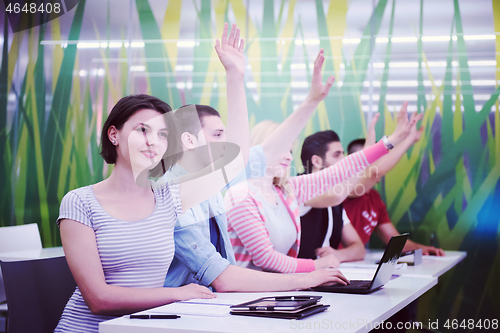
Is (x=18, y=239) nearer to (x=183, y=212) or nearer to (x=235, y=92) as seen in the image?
(x=183, y=212)

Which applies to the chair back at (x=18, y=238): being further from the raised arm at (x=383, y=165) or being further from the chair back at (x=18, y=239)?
the raised arm at (x=383, y=165)

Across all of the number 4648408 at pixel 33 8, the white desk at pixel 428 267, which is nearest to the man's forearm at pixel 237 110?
the white desk at pixel 428 267

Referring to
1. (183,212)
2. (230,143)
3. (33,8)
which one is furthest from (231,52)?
(33,8)

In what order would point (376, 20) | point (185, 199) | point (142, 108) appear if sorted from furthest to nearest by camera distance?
point (376, 20), point (185, 199), point (142, 108)

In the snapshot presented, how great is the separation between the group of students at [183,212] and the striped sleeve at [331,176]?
0.44 ft

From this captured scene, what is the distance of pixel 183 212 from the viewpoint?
1761 millimetres

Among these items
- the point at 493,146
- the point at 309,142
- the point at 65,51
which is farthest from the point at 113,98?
the point at 493,146

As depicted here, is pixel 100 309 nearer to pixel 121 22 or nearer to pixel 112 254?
pixel 112 254

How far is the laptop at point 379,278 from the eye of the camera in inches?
67.5

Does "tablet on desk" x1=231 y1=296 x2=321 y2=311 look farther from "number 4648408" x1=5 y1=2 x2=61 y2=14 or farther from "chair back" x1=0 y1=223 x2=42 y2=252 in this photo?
"number 4648408" x1=5 y1=2 x2=61 y2=14

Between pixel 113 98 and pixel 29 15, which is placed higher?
pixel 29 15

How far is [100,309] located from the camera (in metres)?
1.46

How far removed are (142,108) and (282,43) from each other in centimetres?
322

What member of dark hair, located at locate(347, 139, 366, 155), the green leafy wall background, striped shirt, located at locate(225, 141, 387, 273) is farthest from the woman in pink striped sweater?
the green leafy wall background
